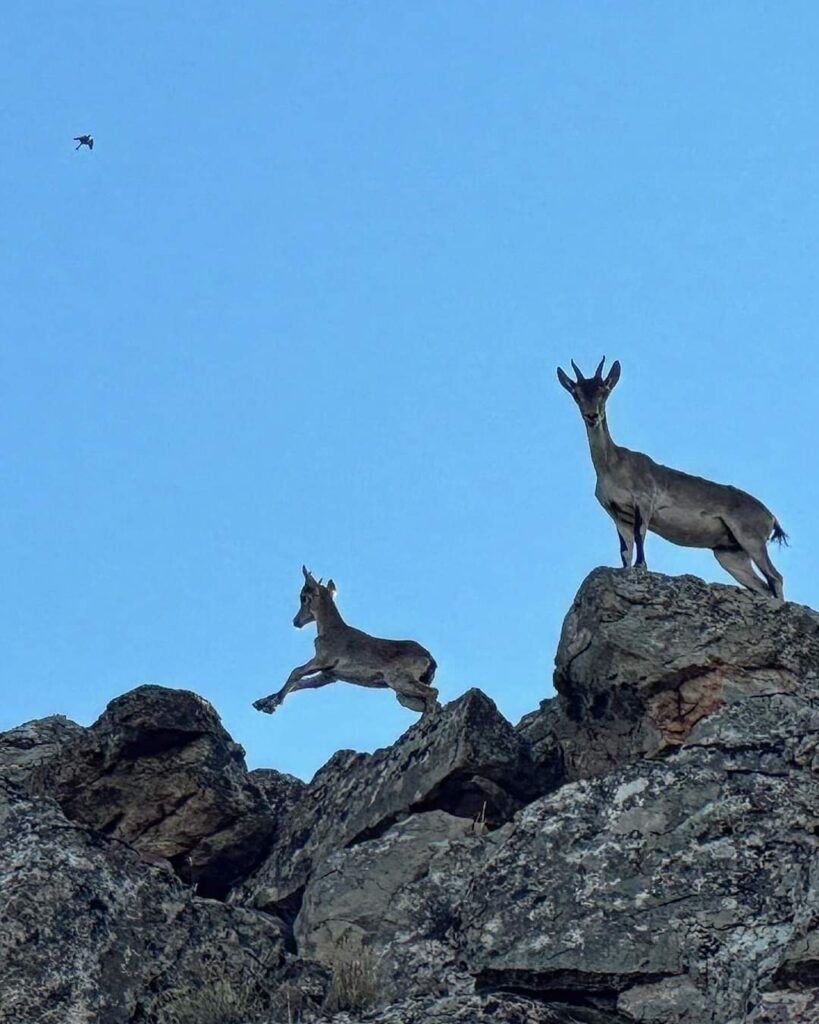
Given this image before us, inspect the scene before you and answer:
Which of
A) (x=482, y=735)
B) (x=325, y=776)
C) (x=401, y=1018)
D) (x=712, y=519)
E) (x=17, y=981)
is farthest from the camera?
(x=712, y=519)

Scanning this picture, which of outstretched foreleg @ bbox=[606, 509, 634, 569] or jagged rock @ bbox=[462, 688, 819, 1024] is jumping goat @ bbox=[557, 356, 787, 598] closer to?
outstretched foreleg @ bbox=[606, 509, 634, 569]

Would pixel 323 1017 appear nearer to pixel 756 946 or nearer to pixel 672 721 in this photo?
→ pixel 756 946

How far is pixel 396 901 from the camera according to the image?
Result: 15.2 m

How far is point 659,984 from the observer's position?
12430 millimetres

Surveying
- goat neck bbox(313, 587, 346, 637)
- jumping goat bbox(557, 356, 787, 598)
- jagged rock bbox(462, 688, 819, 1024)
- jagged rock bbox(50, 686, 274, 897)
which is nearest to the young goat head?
goat neck bbox(313, 587, 346, 637)

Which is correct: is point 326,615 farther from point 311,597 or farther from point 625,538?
point 625,538

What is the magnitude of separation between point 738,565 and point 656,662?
644cm

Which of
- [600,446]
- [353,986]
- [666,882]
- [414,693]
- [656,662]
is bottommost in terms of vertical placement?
[353,986]

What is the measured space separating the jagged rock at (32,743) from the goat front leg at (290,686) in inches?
149

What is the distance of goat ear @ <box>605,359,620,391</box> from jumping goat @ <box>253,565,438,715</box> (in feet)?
12.5

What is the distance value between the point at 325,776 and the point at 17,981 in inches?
192

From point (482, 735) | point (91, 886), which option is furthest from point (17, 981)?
point (482, 735)

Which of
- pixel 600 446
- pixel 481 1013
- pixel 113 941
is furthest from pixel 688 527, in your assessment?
pixel 481 1013

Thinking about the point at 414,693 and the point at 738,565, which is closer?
the point at 414,693
